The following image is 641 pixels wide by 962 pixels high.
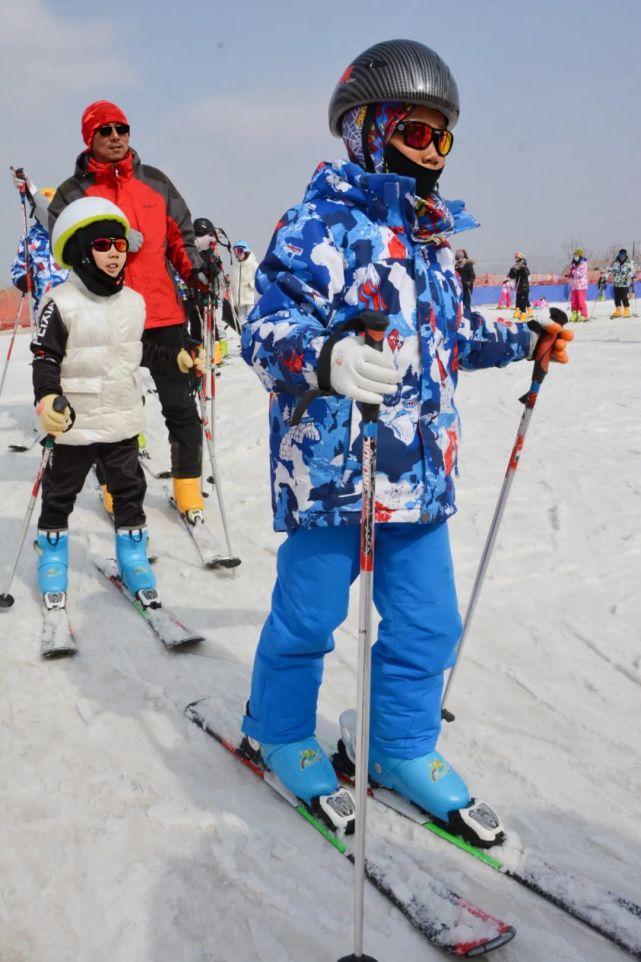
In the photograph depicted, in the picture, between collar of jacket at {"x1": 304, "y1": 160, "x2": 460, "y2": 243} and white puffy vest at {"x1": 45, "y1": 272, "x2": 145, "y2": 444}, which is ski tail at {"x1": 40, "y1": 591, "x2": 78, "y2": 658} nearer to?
white puffy vest at {"x1": 45, "y1": 272, "x2": 145, "y2": 444}

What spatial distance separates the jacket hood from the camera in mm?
2029

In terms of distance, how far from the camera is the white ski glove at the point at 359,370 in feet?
5.36

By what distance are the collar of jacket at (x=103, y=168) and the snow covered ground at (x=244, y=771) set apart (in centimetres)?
233

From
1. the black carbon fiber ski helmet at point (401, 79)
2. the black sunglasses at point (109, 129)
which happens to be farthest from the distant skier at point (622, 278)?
the black carbon fiber ski helmet at point (401, 79)

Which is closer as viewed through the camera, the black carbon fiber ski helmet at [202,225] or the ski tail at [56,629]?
the ski tail at [56,629]

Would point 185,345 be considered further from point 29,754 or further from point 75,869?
point 75,869

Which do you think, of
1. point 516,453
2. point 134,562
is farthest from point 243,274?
point 516,453

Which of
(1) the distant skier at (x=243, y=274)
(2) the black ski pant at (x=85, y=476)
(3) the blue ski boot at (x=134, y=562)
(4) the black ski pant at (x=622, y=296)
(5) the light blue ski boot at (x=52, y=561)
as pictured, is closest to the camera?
(2) the black ski pant at (x=85, y=476)

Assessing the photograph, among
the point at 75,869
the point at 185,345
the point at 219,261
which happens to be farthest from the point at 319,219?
the point at 219,261

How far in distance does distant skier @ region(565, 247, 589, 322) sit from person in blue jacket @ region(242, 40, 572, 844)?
17.7 metres

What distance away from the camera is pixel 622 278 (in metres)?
18.6

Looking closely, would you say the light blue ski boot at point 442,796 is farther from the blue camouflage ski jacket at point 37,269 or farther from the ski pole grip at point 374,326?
the blue camouflage ski jacket at point 37,269

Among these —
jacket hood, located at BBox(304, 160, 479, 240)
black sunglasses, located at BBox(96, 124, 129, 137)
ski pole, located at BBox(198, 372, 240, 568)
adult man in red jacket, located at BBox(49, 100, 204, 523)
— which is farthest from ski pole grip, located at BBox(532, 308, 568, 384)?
black sunglasses, located at BBox(96, 124, 129, 137)

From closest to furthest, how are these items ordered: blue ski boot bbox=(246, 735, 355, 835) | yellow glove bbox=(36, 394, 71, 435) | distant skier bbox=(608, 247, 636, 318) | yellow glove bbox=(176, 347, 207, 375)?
blue ski boot bbox=(246, 735, 355, 835) → yellow glove bbox=(36, 394, 71, 435) → yellow glove bbox=(176, 347, 207, 375) → distant skier bbox=(608, 247, 636, 318)
